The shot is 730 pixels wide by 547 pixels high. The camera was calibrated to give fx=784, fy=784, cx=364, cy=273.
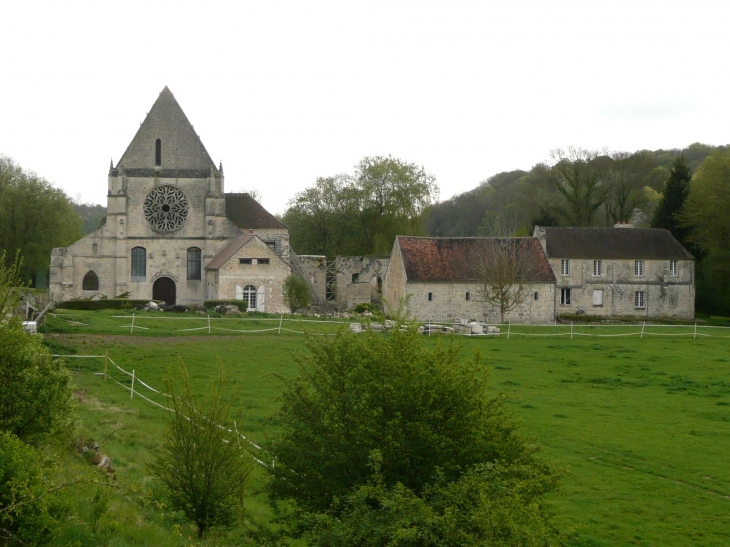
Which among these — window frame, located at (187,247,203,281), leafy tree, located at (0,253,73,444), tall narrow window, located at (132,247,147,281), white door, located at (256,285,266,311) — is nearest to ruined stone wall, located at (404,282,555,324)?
white door, located at (256,285,266,311)

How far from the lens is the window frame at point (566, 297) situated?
4631 cm

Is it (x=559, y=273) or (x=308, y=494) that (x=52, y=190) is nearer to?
(x=559, y=273)

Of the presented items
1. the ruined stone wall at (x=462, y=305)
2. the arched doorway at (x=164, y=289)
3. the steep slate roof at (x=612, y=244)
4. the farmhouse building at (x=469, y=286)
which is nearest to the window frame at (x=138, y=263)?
the arched doorway at (x=164, y=289)

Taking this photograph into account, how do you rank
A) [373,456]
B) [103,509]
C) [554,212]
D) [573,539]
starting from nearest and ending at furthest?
[373,456]
[103,509]
[573,539]
[554,212]

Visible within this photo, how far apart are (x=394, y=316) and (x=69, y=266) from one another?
1600 inches

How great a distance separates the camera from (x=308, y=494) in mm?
8531

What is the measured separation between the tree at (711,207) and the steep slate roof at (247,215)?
24.9m

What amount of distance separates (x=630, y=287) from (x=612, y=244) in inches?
110

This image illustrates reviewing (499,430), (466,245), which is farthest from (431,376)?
(466,245)

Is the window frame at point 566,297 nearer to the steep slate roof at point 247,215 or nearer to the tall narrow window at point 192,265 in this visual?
the steep slate roof at point 247,215

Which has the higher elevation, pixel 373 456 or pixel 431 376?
pixel 431 376

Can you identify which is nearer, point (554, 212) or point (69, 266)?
point (69, 266)

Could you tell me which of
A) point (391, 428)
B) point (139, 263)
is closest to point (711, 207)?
point (139, 263)

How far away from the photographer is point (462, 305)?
3947 cm
